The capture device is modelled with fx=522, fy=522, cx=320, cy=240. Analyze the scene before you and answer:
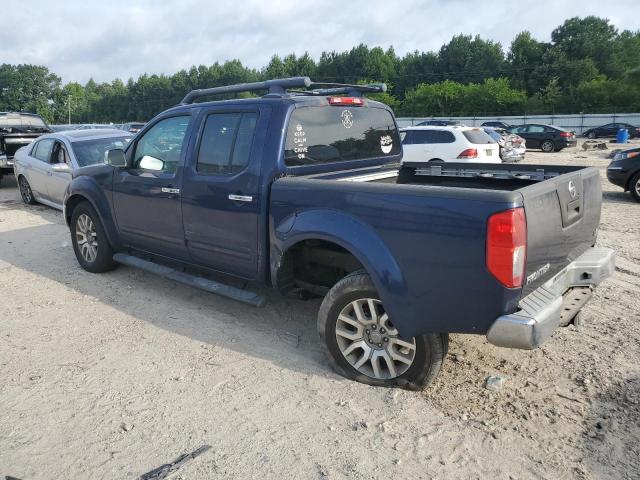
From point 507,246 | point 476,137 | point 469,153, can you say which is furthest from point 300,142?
point 476,137

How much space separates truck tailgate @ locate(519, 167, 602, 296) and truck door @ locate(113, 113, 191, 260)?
3.01 meters

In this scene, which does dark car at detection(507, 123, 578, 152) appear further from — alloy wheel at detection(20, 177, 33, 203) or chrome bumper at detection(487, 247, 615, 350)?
chrome bumper at detection(487, 247, 615, 350)

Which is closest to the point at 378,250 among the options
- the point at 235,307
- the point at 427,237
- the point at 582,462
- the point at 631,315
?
the point at 427,237

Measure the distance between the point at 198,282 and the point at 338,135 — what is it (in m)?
1.80

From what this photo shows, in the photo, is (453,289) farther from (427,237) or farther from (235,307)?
(235,307)

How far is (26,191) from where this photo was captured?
11.1 m

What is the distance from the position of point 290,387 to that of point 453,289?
1.35 m

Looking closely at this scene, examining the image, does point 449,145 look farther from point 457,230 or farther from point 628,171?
point 457,230

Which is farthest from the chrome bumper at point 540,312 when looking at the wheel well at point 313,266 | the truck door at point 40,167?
the truck door at point 40,167

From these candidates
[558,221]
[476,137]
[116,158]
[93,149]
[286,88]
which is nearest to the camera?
[558,221]

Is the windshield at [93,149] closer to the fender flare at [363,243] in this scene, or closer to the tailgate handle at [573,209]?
the fender flare at [363,243]

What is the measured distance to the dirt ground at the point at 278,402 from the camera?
2830 millimetres

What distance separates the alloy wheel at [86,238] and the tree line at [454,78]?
59.9 meters

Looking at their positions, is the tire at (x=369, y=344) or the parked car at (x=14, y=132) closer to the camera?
the tire at (x=369, y=344)
